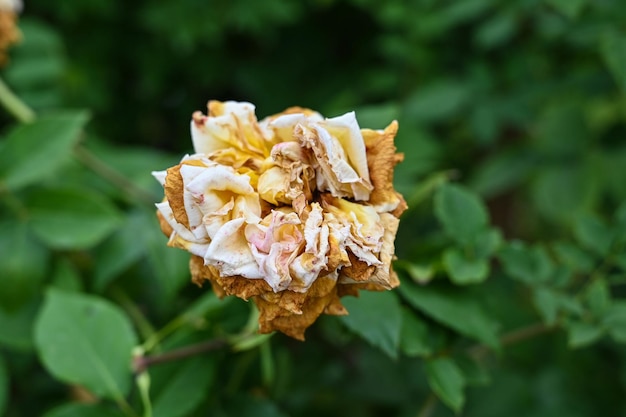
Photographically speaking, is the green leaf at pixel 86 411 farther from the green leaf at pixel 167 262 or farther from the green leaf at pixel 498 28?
the green leaf at pixel 498 28

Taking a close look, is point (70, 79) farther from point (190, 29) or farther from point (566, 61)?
point (566, 61)

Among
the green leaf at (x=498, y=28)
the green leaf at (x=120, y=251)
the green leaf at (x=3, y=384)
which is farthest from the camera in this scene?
the green leaf at (x=498, y=28)

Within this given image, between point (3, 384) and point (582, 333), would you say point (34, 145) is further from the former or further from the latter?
point (582, 333)

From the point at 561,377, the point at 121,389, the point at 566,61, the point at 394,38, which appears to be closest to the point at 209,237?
the point at 121,389

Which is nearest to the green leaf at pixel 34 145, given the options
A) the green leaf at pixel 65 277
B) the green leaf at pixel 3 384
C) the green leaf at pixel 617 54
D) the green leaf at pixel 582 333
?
the green leaf at pixel 65 277

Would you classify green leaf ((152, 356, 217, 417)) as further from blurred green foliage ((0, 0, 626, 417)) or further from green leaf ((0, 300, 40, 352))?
green leaf ((0, 300, 40, 352))

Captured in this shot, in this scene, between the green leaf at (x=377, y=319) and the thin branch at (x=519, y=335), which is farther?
the thin branch at (x=519, y=335)

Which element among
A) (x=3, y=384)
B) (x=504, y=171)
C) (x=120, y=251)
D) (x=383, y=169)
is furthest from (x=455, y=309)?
(x=504, y=171)
